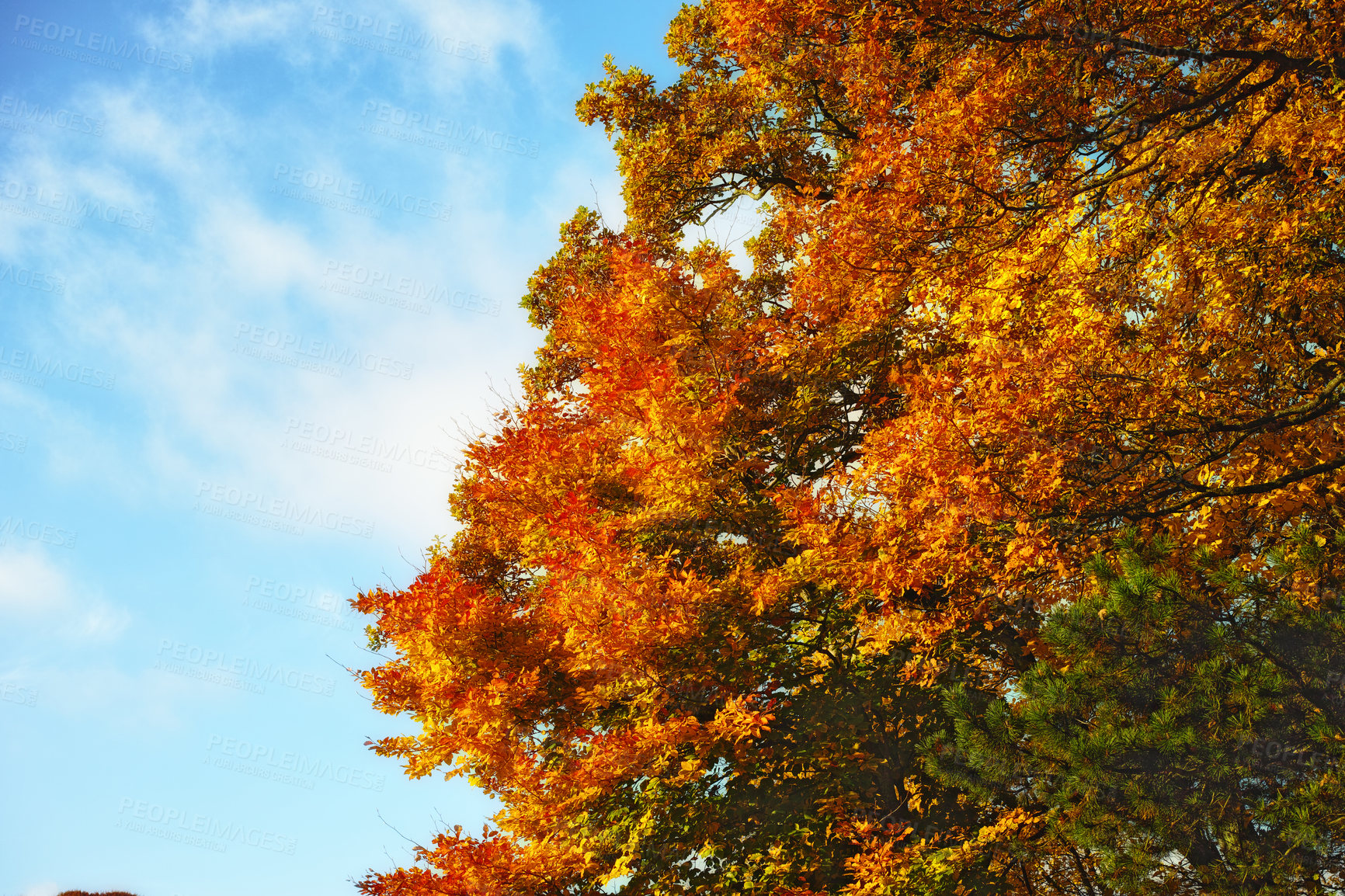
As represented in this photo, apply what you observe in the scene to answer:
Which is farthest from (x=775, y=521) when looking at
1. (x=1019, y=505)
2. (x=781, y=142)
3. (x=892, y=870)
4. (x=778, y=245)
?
(x=781, y=142)

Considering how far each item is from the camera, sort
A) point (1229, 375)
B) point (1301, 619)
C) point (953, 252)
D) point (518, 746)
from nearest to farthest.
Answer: point (1301, 619) → point (1229, 375) → point (953, 252) → point (518, 746)

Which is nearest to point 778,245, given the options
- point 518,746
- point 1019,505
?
point 1019,505

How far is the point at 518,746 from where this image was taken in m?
11.4

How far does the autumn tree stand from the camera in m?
5.90

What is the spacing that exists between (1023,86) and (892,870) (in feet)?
28.2

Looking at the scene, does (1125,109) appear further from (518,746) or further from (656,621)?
(518,746)

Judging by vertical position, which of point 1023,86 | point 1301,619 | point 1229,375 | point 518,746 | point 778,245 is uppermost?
point 778,245

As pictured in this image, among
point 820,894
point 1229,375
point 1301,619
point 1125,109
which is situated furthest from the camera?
point 820,894

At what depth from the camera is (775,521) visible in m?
12.0

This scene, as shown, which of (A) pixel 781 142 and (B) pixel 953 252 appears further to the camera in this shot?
(A) pixel 781 142

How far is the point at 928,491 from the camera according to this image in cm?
891

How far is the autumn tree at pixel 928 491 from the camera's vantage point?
5898 millimetres

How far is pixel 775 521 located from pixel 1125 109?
6.87m

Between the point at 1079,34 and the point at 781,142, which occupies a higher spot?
the point at 781,142
